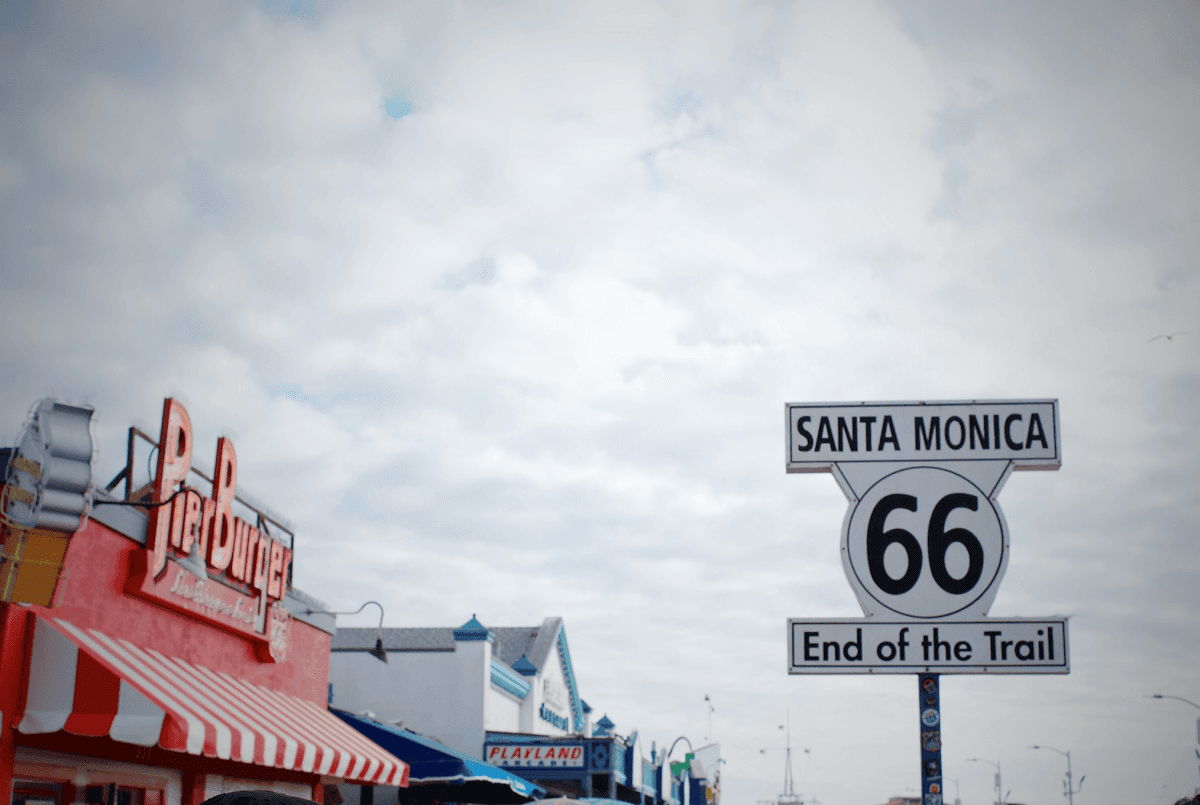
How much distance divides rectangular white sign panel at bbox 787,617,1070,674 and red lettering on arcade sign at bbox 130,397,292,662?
8484 mm

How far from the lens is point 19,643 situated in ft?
34.3

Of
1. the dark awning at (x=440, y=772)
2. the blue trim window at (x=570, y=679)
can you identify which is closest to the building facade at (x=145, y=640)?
the dark awning at (x=440, y=772)

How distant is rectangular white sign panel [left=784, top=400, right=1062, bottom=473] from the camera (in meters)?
5.87

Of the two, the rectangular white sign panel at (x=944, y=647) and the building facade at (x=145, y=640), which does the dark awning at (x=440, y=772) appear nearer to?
the building facade at (x=145, y=640)

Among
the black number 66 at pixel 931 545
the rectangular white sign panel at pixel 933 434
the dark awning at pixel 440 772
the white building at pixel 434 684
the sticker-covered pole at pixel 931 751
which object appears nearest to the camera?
the sticker-covered pole at pixel 931 751

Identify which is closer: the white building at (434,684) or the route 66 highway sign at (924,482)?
the route 66 highway sign at (924,482)

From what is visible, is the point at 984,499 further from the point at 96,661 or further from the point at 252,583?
the point at 252,583

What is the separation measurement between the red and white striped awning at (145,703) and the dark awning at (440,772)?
238 inches

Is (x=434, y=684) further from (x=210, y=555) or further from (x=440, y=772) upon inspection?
(x=210, y=555)

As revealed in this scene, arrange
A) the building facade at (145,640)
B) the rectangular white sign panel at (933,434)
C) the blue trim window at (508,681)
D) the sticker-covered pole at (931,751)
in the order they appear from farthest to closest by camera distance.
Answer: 1. the blue trim window at (508,681)
2. the building facade at (145,640)
3. the rectangular white sign panel at (933,434)
4. the sticker-covered pole at (931,751)

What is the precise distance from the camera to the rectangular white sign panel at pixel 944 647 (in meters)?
5.55

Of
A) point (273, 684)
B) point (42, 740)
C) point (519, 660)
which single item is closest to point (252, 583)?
point (273, 684)

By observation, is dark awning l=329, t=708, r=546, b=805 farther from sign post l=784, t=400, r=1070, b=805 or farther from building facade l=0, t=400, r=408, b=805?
sign post l=784, t=400, r=1070, b=805

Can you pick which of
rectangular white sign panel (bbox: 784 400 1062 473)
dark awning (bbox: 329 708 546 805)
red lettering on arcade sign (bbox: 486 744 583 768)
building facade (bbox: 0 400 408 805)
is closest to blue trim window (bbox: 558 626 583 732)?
red lettering on arcade sign (bbox: 486 744 583 768)
